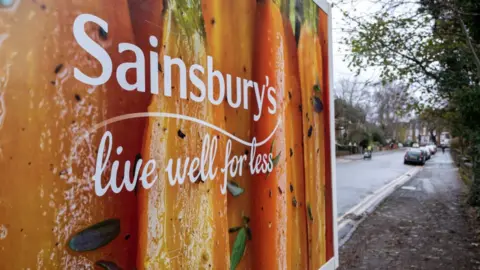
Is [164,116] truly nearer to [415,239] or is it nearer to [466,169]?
[415,239]

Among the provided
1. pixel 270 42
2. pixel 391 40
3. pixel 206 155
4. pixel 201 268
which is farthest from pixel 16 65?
pixel 391 40

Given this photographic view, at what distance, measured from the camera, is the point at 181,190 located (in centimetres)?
142

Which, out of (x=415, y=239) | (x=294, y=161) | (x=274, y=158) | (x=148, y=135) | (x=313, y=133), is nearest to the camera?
(x=148, y=135)

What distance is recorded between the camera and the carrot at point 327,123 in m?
2.85

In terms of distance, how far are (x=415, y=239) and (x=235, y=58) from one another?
23.2 ft

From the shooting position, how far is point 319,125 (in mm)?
2766

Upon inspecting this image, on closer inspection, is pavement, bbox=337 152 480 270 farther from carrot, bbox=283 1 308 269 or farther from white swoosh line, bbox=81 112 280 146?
white swoosh line, bbox=81 112 280 146

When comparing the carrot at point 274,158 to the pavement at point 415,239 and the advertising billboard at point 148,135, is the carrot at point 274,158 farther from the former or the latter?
the pavement at point 415,239

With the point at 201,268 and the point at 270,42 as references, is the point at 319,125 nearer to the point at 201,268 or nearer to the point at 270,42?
the point at 270,42

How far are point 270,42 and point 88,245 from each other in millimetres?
1357

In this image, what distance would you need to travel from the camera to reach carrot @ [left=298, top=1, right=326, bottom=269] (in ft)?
8.15

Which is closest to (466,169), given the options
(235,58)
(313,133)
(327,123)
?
(327,123)

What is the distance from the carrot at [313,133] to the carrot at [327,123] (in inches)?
3.2

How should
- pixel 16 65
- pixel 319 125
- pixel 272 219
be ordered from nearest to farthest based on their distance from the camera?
1. pixel 16 65
2. pixel 272 219
3. pixel 319 125
